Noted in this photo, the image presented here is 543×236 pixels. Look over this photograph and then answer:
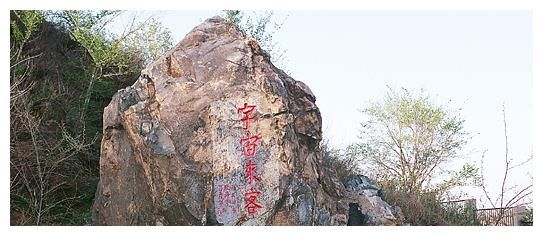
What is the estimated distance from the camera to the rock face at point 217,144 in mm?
5180

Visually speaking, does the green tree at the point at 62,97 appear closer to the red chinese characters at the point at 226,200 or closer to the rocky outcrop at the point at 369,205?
the red chinese characters at the point at 226,200

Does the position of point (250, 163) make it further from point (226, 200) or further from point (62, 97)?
point (62, 97)

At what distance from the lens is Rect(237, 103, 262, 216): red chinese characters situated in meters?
5.16

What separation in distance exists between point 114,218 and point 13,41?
2.68 meters

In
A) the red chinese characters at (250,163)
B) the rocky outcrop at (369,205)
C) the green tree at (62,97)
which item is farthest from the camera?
the green tree at (62,97)

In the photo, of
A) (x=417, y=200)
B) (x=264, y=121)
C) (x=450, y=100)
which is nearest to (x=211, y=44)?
(x=264, y=121)

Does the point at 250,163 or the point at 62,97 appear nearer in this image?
the point at 250,163

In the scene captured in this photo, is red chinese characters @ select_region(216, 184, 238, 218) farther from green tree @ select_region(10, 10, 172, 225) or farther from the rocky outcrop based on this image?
green tree @ select_region(10, 10, 172, 225)

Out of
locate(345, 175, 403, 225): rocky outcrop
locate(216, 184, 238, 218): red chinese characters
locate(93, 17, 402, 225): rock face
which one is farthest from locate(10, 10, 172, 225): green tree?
locate(345, 175, 403, 225): rocky outcrop

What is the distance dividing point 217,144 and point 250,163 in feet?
0.86

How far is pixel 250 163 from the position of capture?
5.17 metres

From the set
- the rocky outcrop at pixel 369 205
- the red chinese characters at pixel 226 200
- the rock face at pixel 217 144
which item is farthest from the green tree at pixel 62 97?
the rocky outcrop at pixel 369 205

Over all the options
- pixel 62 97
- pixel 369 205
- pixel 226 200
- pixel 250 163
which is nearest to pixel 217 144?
pixel 250 163
